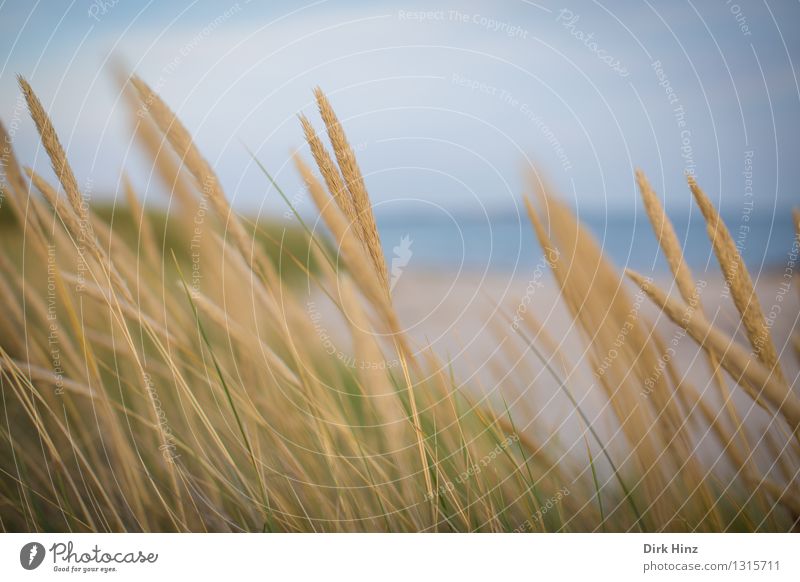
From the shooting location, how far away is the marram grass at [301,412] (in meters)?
0.96

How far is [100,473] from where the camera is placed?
1.03 meters

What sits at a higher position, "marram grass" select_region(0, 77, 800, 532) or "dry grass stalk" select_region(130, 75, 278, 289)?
"dry grass stalk" select_region(130, 75, 278, 289)

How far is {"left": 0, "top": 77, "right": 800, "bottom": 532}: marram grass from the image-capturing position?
0.96 m

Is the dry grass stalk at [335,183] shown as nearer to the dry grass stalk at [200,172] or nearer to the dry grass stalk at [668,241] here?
the dry grass stalk at [200,172]
